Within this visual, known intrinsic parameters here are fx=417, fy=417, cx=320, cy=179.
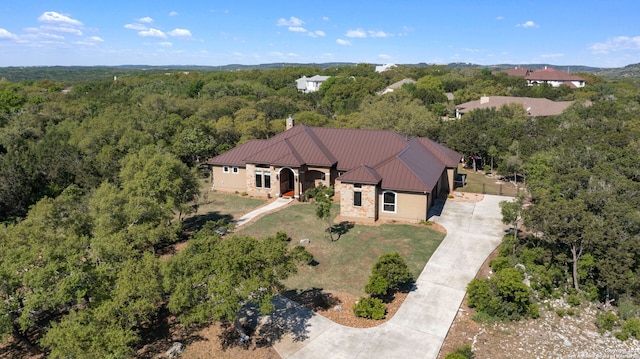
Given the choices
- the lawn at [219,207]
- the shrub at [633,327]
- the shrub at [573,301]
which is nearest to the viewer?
the shrub at [633,327]

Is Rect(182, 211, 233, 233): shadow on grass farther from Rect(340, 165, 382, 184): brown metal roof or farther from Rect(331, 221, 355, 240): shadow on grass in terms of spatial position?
Rect(340, 165, 382, 184): brown metal roof

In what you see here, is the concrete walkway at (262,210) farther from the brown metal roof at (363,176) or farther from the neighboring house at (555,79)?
the neighboring house at (555,79)

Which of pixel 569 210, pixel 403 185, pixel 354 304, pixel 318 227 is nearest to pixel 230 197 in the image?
pixel 318 227

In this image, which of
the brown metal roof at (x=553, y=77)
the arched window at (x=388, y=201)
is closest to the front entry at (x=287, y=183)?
the arched window at (x=388, y=201)

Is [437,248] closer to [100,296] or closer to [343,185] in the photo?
[343,185]

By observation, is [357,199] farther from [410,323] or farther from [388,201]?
[410,323]

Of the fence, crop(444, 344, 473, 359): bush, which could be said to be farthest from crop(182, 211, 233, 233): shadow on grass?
the fence
